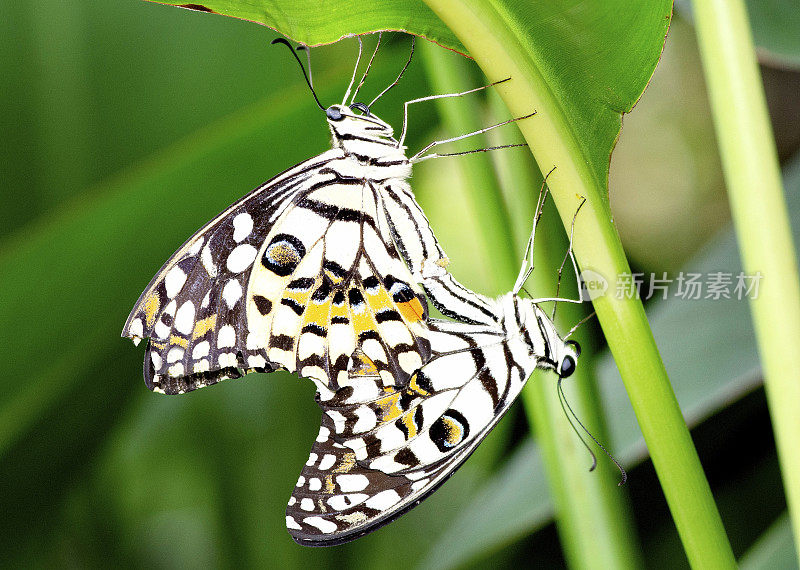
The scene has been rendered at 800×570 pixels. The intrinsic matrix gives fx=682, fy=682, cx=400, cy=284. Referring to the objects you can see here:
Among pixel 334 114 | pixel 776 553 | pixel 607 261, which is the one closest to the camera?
pixel 607 261

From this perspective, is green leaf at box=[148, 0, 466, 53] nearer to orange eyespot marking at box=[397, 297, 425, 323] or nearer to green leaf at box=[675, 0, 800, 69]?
orange eyespot marking at box=[397, 297, 425, 323]

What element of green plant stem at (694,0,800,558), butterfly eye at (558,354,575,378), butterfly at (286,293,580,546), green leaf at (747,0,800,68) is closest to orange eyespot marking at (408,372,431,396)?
butterfly at (286,293,580,546)

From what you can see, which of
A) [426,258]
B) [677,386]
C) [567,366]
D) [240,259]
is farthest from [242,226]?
[677,386]

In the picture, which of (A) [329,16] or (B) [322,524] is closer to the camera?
(A) [329,16]

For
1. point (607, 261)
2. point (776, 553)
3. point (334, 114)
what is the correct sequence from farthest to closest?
point (776, 553) → point (334, 114) → point (607, 261)

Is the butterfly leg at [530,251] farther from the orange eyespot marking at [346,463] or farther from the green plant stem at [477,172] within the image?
the orange eyespot marking at [346,463]

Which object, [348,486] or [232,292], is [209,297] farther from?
[348,486]
